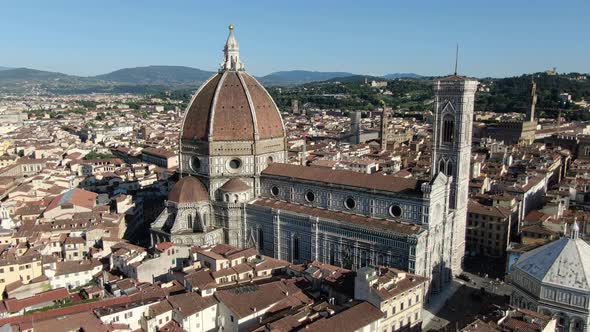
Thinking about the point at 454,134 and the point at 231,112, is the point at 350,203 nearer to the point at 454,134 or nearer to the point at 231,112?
the point at 454,134

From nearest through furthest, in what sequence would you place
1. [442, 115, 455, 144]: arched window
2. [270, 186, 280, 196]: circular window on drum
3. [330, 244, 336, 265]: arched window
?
[442, 115, 455, 144]: arched window < [330, 244, 336, 265]: arched window < [270, 186, 280, 196]: circular window on drum

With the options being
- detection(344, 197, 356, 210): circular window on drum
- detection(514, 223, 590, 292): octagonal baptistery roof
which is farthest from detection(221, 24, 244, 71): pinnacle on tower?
detection(514, 223, 590, 292): octagonal baptistery roof

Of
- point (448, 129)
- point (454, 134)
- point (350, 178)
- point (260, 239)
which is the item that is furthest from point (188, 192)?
point (454, 134)

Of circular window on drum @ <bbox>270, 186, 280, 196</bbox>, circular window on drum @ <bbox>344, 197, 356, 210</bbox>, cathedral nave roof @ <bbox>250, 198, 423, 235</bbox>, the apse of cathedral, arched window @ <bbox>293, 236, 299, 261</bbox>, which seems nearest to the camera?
cathedral nave roof @ <bbox>250, 198, 423, 235</bbox>

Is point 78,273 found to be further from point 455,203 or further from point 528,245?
point 528,245

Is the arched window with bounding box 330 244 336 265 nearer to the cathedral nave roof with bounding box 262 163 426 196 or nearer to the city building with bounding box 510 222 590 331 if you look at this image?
the cathedral nave roof with bounding box 262 163 426 196

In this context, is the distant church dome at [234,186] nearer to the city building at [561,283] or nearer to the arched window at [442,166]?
the arched window at [442,166]
